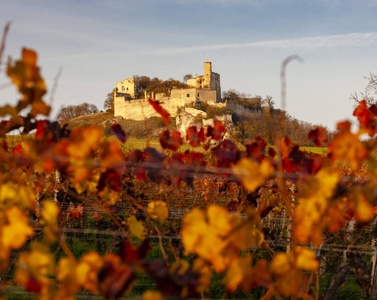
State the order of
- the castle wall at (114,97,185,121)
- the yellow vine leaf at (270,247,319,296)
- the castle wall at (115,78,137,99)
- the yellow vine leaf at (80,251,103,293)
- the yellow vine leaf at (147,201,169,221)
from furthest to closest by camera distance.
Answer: the castle wall at (115,78,137,99) < the castle wall at (114,97,185,121) < the yellow vine leaf at (147,201,169,221) < the yellow vine leaf at (270,247,319,296) < the yellow vine leaf at (80,251,103,293)

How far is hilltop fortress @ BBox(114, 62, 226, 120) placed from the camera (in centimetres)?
5997

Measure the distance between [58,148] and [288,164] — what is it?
1.18m

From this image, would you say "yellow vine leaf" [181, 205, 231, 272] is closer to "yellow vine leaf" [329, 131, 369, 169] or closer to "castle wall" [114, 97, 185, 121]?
"yellow vine leaf" [329, 131, 369, 169]

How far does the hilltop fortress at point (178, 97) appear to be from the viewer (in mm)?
59969

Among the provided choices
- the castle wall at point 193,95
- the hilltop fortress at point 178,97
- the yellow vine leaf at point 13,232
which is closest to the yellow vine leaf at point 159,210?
the yellow vine leaf at point 13,232

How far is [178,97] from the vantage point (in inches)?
2408

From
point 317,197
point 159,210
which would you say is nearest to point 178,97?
point 159,210

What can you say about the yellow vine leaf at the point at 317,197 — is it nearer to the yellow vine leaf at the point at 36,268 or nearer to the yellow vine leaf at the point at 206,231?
the yellow vine leaf at the point at 206,231

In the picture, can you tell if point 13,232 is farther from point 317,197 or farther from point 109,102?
point 109,102

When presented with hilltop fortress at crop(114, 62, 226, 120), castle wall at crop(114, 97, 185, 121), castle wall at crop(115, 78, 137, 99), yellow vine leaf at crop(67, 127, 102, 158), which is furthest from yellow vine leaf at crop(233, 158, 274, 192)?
castle wall at crop(115, 78, 137, 99)

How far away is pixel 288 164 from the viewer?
1853mm

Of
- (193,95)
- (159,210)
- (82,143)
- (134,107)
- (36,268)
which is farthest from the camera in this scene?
(134,107)

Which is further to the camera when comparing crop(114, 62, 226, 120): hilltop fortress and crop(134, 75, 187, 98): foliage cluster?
crop(134, 75, 187, 98): foliage cluster

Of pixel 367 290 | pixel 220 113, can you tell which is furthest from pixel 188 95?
pixel 367 290
